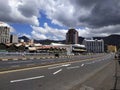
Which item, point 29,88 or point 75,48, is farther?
point 75,48

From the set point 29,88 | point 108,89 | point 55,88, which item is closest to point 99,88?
point 108,89

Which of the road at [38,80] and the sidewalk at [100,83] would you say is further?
the sidewalk at [100,83]

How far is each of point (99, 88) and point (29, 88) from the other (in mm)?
3365

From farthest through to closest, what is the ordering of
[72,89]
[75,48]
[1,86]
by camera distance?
[75,48] → [72,89] → [1,86]

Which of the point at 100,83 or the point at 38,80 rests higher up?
the point at 38,80

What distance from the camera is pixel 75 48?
200m

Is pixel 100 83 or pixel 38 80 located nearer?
pixel 38 80

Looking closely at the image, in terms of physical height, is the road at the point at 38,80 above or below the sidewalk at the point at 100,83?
above

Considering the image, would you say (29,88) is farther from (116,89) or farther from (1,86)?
(116,89)

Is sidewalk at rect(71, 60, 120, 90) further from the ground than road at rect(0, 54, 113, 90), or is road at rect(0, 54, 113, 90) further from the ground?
road at rect(0, 54, 113, 90)

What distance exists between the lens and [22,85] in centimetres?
1046

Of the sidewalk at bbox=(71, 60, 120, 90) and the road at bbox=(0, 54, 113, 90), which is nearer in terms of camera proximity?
the road at bbox=(0, 54, 113, 90)

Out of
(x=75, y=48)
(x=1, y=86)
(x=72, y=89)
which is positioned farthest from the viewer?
(x=75, y=48)

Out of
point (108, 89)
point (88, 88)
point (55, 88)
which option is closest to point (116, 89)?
point (108, 89)
